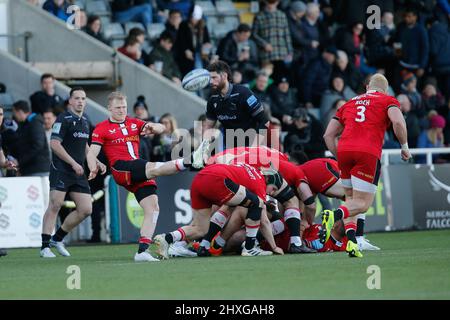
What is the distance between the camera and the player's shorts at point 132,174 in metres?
14.9

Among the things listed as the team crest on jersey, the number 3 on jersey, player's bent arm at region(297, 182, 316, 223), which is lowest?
player's bent arm at region(297, 182, 316, 223)

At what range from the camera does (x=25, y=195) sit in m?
19.6

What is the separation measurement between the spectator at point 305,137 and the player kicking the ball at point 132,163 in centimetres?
627

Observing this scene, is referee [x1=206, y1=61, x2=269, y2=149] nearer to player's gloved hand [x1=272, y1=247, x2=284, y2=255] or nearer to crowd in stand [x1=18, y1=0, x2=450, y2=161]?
player's gloved hand [x1=272, y1=247, x2=284, y2=255]

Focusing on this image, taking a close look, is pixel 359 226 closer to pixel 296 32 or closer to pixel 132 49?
pixel 132 49

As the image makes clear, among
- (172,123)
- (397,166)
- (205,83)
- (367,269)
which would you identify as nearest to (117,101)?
(205,83)

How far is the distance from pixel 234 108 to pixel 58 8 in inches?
316

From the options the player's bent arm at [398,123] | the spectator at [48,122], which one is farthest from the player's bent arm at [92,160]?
the spectator at [48,122]

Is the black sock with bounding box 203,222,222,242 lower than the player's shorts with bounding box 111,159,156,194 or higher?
lower

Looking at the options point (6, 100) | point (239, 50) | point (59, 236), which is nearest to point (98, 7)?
point (239, 50)

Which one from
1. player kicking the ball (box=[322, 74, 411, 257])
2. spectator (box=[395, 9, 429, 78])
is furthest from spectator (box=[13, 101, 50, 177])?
spectator (box=[395, 9, 429, 78])

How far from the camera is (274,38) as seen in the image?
81.3ft

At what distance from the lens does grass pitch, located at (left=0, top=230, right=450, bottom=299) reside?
34.3 feet

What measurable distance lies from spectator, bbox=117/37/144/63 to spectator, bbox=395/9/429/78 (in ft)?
19.8
